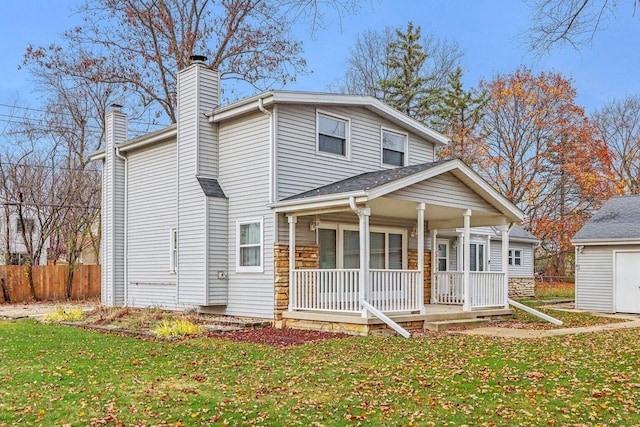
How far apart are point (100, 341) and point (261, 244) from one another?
388cm

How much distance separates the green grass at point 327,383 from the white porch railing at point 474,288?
3.42 metres

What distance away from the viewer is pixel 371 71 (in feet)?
116

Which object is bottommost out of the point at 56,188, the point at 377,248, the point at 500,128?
the point at 377,248

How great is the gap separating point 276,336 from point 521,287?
61.8 feet

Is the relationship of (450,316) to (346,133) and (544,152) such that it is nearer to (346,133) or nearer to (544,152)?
(346,133)

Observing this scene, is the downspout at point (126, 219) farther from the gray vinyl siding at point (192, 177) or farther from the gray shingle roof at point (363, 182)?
the gray shingle roof at point (363, 182)

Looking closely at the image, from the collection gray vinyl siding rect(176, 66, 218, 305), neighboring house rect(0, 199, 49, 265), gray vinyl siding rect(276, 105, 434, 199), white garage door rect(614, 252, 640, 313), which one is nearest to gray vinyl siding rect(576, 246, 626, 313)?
white garage door rect(614, 252, 640, 313)

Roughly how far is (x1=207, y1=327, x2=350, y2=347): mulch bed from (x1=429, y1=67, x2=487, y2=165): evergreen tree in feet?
71.3

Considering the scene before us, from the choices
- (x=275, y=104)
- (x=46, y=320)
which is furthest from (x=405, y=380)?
(x=46, y=320)

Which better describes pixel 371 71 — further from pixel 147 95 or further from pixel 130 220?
pixel 130 220

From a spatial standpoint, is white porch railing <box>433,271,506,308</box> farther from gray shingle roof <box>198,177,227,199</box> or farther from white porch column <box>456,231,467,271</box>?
gray shingle roof <box>198,177,227,199</box>

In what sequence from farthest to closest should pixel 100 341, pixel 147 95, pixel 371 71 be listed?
1. pixel 371 71
2. pixel 147 95
3. pixel 100 341

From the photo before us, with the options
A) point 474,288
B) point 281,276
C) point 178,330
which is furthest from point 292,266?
point 474,288

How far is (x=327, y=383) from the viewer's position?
7.00 metres
